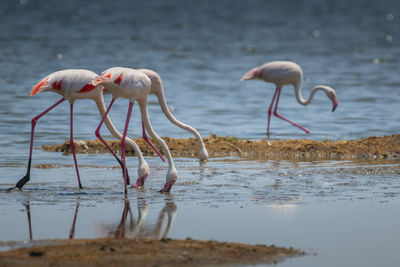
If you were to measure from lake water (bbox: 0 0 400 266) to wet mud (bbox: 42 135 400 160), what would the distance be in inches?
21.7

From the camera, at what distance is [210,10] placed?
62.0 m

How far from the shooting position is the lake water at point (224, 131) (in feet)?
21.1

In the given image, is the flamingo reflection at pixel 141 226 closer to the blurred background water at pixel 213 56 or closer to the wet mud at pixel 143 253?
the wet mud at pixel 143 253

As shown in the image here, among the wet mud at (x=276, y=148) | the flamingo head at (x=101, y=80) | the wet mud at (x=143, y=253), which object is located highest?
the flamingo head at (x=101, y=80)

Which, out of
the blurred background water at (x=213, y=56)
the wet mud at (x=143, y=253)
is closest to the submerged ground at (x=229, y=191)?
the wet mud at (x=143, y=253)

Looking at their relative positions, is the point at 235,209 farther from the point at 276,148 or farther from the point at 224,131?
the point at 224,131

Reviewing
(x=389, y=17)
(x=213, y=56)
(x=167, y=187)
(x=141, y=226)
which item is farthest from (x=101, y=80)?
(x=389, y=17)

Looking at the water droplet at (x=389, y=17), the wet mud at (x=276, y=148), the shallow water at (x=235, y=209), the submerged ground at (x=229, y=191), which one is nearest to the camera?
the submerged ground at (x=229, y=191)

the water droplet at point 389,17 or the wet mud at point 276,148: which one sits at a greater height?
the water droplet at point 389,17

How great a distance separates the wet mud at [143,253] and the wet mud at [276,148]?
5580mm

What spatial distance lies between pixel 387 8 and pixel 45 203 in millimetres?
60456

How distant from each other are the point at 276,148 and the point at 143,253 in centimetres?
653

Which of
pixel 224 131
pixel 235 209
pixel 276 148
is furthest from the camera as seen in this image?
pixel 224 131

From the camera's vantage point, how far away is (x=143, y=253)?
17.7ft
